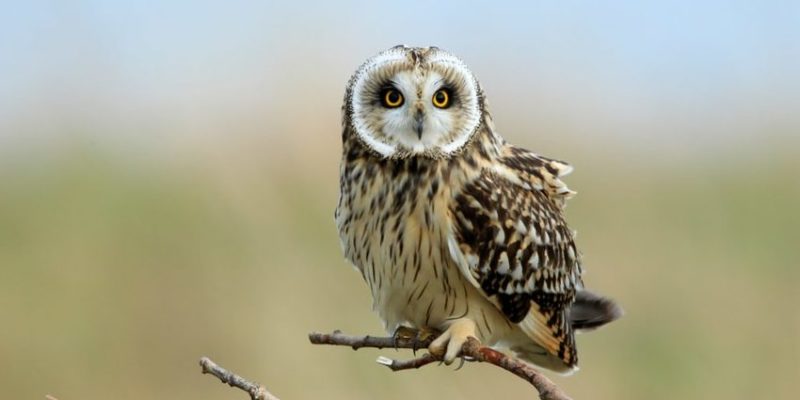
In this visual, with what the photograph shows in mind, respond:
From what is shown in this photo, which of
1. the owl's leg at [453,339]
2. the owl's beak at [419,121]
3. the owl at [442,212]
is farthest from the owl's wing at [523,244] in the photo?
the owl's beak at [419,121]

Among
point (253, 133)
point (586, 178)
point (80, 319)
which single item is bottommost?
point (80, 319)

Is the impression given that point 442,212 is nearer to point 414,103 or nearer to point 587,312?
point 414,103

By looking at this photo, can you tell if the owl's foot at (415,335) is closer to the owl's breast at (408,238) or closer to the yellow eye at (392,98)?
the owl's breast at (408,238)

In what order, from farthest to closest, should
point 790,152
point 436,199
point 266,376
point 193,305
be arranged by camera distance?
point 790,152 < point 193,305 < point 266,376 < point 436,199

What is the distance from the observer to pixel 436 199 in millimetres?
3416

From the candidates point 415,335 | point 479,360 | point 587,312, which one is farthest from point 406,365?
point 587,312

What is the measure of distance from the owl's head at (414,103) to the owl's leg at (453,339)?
0.43 metres

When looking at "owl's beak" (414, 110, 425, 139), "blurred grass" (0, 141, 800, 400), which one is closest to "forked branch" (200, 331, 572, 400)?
"owl's beak" (414, 110, 425, 139)

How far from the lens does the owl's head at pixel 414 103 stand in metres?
3.21

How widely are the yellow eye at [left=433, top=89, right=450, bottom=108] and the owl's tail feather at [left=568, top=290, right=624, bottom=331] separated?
32.8 inches

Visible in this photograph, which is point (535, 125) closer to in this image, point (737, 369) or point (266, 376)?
point (737, 369)

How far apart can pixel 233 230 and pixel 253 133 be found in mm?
911

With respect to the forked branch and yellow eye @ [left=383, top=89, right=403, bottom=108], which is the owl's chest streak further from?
the forked branch

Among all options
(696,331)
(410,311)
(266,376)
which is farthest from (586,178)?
(410,311)
